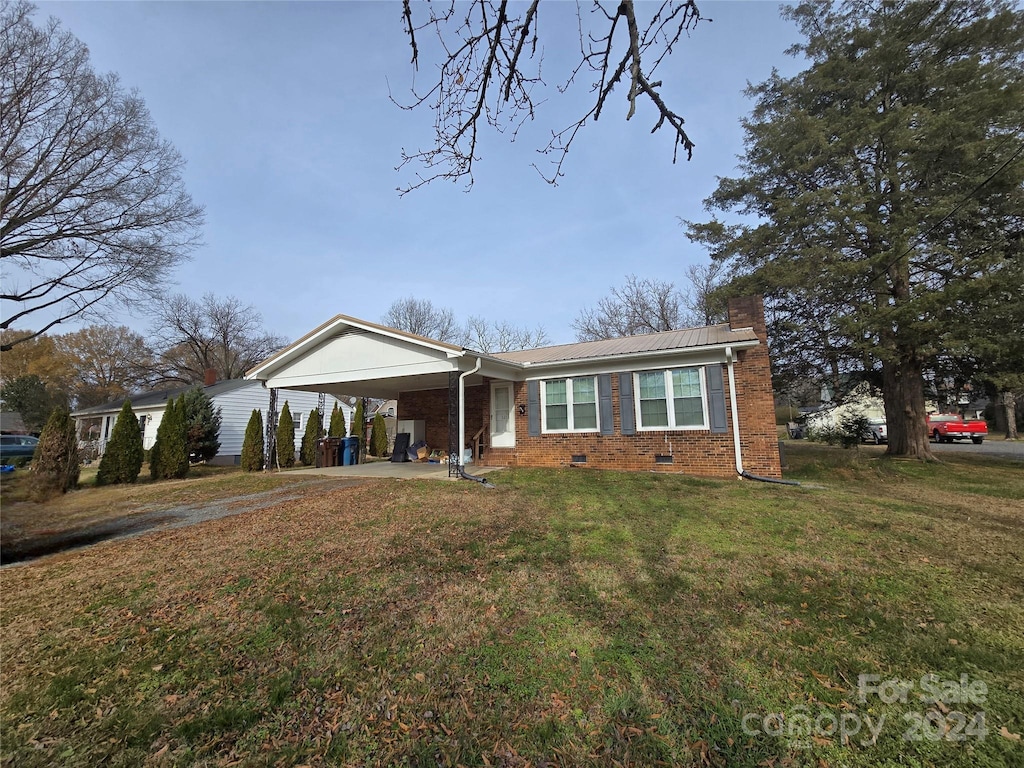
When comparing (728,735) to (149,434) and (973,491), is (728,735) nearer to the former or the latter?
(973,491)

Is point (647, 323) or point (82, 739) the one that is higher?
point (647, 323)

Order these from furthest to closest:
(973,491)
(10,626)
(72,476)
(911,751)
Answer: (72,476) → (973,491) → (10,626) → (911,751)

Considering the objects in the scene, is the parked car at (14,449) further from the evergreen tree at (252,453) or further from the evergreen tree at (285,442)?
the evergreen tree at (285,442)

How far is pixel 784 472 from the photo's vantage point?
35.2 feet

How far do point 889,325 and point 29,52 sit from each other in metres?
24.7

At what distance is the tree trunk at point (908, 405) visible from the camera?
12.7 meters

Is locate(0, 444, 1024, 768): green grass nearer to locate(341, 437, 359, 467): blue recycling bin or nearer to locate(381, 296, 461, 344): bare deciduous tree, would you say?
locate(341, 437, 359, 467): blue recycling bin

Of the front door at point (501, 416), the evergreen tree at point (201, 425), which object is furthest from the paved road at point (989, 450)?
the evergreen tree at point (201, 425)

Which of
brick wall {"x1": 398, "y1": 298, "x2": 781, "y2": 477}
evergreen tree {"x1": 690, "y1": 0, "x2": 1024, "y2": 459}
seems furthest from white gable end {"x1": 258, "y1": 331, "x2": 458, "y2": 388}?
evergreen tree {"x1": 690, "y1": 0, "x2": 1024, "y2": 459}

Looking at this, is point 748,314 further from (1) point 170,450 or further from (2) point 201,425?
(2) point 201,425

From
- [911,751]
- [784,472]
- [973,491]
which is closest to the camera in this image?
[911,751]

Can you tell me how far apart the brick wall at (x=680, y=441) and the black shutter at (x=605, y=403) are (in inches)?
4.0

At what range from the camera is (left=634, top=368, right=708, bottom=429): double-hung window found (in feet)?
32.6

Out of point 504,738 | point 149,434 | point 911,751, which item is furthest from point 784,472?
point 149,434
